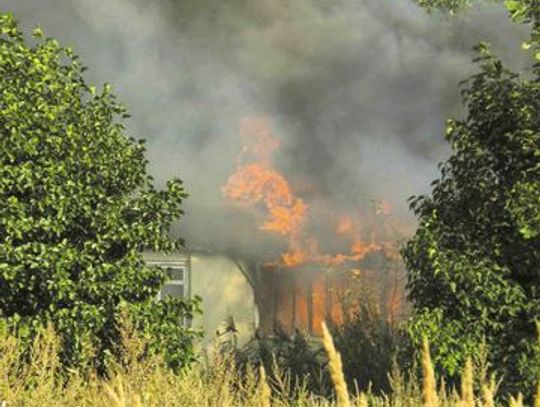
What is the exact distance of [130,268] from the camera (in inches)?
354

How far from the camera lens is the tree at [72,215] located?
8578 mm

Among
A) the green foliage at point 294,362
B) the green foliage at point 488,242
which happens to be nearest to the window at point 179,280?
the green foliage at point 294,362

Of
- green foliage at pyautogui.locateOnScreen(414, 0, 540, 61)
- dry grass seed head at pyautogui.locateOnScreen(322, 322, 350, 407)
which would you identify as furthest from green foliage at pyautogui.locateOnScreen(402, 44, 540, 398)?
dry grass seed head at pyautogui.locateOnScreen(322, 322, 350, 407)

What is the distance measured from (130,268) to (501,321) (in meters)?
3.98

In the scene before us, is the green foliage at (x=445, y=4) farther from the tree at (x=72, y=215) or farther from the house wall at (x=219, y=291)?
the tree at (x=72, y=215)

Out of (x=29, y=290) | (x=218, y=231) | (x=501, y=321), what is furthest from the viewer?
(x=218, y=231)

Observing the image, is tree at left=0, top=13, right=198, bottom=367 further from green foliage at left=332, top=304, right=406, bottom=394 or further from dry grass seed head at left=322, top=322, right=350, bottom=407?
dry grass seed head at left=322, top=322, right=350, bottom=407

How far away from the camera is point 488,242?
7.71m

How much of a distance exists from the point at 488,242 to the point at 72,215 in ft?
14.3

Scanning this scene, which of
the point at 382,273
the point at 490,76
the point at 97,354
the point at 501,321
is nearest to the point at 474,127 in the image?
the point at 490,76

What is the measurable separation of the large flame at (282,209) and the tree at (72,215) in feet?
22.8

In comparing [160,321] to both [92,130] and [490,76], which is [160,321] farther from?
[490,76]

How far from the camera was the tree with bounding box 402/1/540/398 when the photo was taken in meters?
7.32

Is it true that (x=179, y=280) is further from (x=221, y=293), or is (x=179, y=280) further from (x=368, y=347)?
(x=368, y=347)
